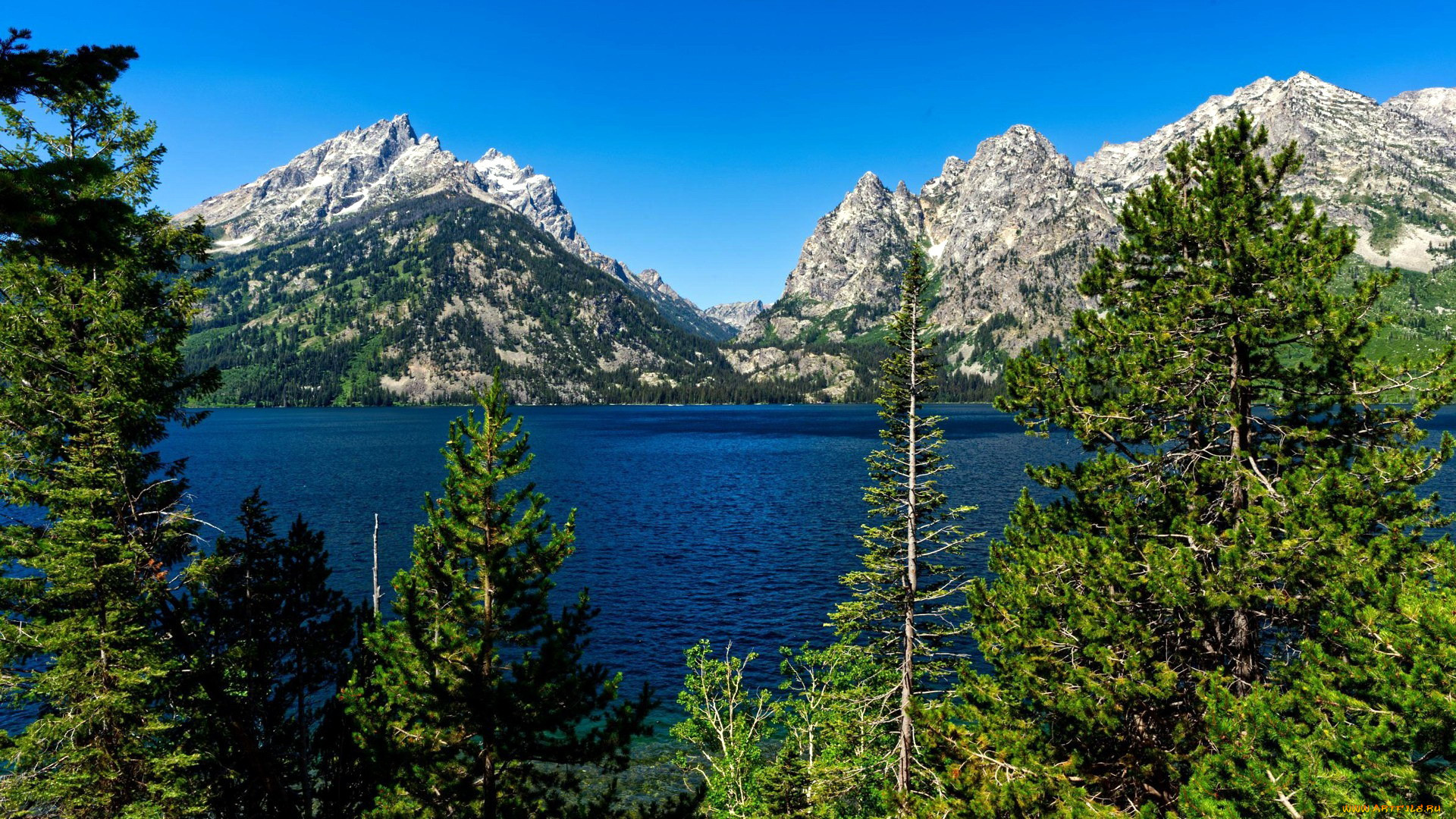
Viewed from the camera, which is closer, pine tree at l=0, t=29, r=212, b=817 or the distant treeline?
the distant treeline

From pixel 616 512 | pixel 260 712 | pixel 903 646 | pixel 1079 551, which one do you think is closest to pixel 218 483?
pixel 616 512

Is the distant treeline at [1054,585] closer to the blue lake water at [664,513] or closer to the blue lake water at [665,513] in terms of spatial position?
the blue lake water at [665,513]

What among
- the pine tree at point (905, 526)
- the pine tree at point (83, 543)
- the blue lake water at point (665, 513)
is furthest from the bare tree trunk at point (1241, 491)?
the pine tree at point (83, 543)

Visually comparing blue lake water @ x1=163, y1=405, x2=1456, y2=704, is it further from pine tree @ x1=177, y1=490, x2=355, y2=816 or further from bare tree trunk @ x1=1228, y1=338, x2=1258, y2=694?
bare tree trunk @ x1=1228, y1=338, x2=1258, y2=694

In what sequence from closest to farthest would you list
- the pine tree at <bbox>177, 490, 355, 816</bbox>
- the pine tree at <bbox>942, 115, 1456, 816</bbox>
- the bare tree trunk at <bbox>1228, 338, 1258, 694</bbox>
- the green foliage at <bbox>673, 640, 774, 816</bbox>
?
1. the pine tree at <bbox>942, 115, 1456, 816</bbox>
2. the bare tree trunk at <bbox>1228, 338, 1258, 694</bbox>
3. the pine tree at <bbox>177, 490, 355, 816</bbox>
4. the green foliage at <bbox>673, 640, 774, 816</bbox>

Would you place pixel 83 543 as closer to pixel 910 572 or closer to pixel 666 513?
pixel 910 572

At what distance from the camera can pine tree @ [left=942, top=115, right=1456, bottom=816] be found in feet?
Answer: 37.4

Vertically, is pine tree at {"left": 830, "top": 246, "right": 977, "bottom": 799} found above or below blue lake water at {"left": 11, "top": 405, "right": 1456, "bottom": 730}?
above

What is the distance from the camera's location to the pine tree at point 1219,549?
37.4ft

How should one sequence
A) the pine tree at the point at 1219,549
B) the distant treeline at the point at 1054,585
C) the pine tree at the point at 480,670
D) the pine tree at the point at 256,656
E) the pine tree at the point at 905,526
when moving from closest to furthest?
1. the pine tree at the point at 1219,549
2. the distant treeline at the point at 1054,585
3. the pine tree at the point at 480,670
4. the pine tree at the point at 256,656
5. the pine tree at the point at 905,526

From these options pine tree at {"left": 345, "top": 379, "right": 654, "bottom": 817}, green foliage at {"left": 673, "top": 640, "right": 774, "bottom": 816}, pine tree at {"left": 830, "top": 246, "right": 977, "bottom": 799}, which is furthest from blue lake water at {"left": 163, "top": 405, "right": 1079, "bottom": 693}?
pine tree at {"left": 345, "top": 379, "right": 654, "bottom": 817}

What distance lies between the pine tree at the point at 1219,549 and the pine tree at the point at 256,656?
21.4m

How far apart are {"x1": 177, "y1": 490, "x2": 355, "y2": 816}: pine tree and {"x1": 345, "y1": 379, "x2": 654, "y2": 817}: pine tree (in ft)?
24.2

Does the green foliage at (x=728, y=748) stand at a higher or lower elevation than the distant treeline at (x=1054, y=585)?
lower
